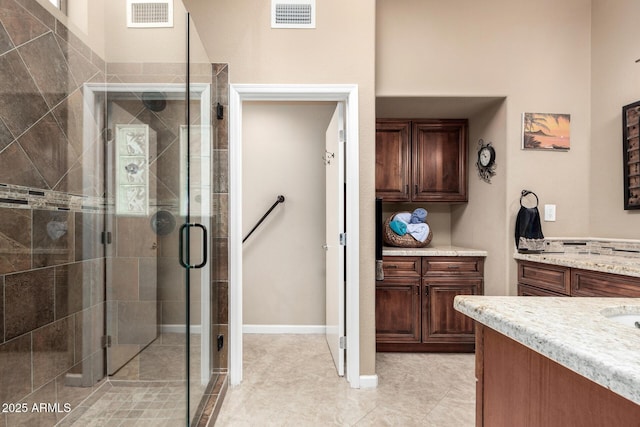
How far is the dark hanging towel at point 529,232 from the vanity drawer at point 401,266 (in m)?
0.81

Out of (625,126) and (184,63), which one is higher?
(184,63)

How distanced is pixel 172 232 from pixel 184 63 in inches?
35.4

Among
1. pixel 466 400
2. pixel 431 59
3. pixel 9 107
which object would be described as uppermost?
pixel 431 59

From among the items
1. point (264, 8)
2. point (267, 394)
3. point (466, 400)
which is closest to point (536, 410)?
point (466, 400)

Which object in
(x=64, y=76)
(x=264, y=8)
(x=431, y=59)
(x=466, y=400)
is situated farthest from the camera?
(x=431, y=59)

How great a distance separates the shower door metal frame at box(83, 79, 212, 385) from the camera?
1.60 m

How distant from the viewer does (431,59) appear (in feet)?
8.64

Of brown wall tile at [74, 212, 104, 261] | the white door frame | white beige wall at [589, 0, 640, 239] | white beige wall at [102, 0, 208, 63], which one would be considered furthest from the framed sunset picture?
brown wall tile at [74, 212, 104, 261]

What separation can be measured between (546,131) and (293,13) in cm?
221

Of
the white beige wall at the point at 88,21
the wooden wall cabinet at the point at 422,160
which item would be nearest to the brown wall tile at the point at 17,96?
the white beige wall at the point at 88,21

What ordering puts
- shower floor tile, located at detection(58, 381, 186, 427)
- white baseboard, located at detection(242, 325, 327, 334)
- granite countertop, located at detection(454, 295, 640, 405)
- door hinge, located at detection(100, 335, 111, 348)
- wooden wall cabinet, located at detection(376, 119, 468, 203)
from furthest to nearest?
white baseboard, located at detection(242, 325, 327, 334) → wooden wall cabinet, located at detection(376, 119, 468, 203) → door hinge, located at detection(100, 335, 111, 348) → shower floor tile, located at detection(58, 381, 186, 427) → granite countertop, located at detection(454, 295, 640, 405)

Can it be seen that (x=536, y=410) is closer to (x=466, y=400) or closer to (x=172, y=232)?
(x=172, y=232)

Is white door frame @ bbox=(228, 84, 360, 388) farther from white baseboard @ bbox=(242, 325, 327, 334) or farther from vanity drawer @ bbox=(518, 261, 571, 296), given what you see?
vanity drawer @ bbox=(518, 261, 571, 296)

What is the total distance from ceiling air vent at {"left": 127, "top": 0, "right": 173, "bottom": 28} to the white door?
1.21 metres
